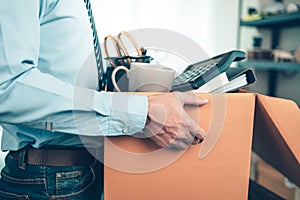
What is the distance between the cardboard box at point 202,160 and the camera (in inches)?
18.0

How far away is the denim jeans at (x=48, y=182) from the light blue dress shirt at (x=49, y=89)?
0.06 meters

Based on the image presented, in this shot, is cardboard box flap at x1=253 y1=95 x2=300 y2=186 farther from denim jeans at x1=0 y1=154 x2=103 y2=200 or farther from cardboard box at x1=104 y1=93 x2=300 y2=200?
denim jeans at x1=0 y1=154 x2=103 y2=200

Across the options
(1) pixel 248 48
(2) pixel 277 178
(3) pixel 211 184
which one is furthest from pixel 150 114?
Result: (1) pixel 248 48

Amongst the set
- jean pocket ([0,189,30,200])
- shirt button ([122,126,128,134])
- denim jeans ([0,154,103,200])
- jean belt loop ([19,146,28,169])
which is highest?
shirt button ([122,126,128,134])

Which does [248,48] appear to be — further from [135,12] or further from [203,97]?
[203,97]

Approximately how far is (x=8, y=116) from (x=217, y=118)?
13.8 inches

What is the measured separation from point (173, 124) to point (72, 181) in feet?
0.79

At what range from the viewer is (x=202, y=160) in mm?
467

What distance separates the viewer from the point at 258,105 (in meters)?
0.48

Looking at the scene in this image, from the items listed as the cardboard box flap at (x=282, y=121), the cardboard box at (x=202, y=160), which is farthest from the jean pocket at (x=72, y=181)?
the cardboard box flap at (x=282, y=121)

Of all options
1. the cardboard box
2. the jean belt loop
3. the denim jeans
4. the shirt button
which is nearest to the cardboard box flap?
the cardboard box

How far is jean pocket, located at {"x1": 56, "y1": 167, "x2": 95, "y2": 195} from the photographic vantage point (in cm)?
53

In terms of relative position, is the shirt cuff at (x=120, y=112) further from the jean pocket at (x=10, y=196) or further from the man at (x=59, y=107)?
the jean pocket at (x=10, y=196)

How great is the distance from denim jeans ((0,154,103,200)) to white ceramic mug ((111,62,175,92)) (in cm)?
19
